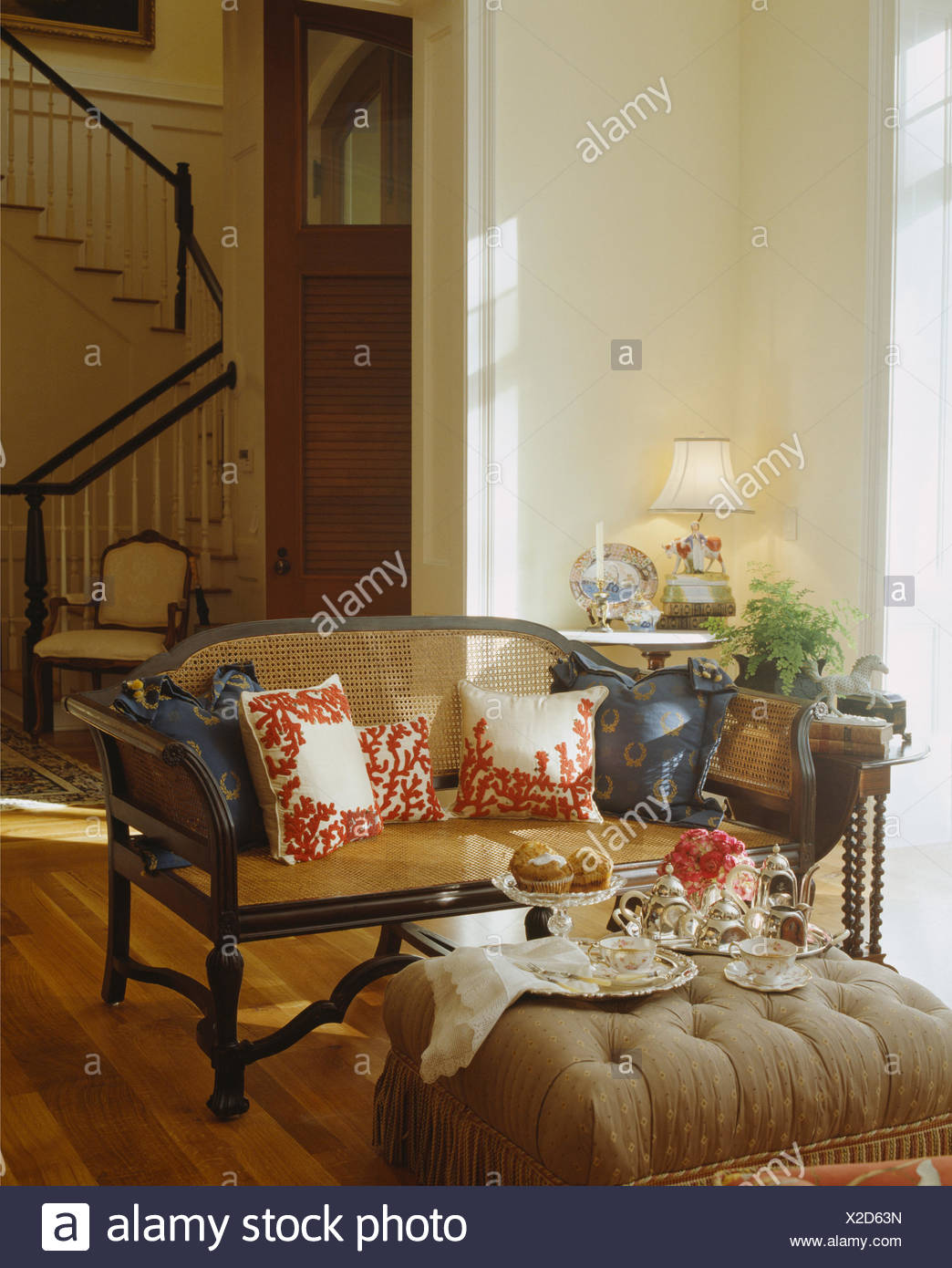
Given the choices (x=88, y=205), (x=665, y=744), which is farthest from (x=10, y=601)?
(x=665, y=744)

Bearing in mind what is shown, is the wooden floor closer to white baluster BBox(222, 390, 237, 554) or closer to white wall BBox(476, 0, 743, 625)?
white wall BBox(476, 0, 743, 625)

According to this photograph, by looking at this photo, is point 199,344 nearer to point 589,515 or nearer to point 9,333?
point 9,333

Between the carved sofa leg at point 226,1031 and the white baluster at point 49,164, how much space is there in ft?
21.2

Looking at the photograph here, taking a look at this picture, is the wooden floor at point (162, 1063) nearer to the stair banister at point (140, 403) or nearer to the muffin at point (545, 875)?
the muffin at point (545, 875)

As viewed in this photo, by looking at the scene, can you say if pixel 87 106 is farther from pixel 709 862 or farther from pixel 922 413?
pixel 709 862

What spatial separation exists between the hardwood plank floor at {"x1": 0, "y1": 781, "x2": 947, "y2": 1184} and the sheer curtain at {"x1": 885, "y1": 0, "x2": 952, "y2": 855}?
79 cm

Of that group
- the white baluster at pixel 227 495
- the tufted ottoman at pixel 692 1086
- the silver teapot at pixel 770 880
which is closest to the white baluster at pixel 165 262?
the white baluster at pixel 227 495

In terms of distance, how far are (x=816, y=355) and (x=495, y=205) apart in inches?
49.3

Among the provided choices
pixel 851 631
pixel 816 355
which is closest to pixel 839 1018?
pixel 851 631

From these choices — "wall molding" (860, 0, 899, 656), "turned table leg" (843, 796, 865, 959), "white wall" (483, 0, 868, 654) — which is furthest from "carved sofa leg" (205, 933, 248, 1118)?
"wall molding" (860, 0, 899, 656)

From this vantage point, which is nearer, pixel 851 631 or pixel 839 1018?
pixel 839 1018

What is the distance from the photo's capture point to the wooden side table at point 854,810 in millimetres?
3107

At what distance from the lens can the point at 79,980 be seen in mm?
3205

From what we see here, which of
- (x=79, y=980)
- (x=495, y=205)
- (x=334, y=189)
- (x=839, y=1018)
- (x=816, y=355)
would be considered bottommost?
(x=79, y=980)
